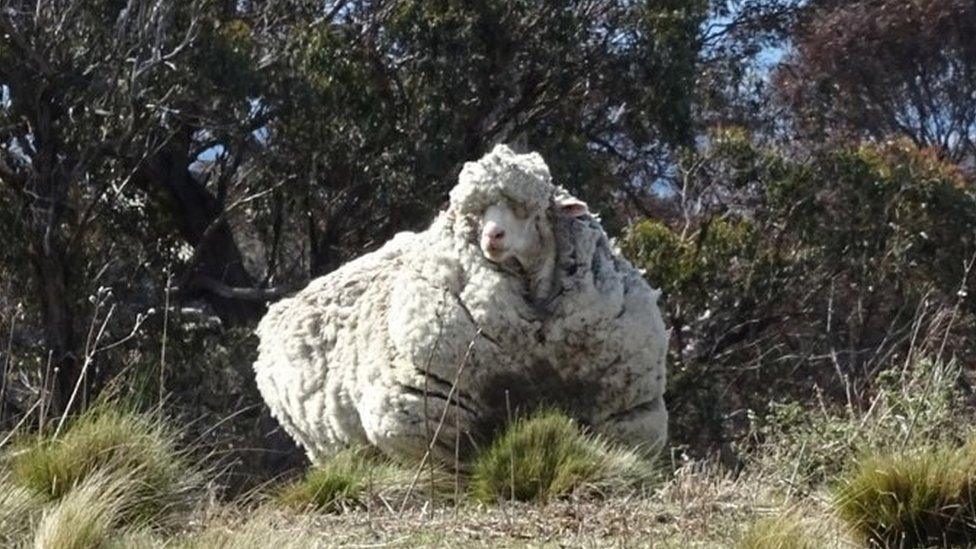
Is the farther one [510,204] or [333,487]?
[510,204]

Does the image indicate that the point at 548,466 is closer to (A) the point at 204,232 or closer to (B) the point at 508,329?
(B) the point at 508,329

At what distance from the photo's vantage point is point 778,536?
6.14 m

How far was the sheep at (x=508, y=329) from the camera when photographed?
8.82m

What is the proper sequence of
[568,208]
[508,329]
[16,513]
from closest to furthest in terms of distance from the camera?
A: [16,513]
[508,329]
[568,208]

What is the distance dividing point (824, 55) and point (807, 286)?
837 cm

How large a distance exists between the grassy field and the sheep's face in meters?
0.92

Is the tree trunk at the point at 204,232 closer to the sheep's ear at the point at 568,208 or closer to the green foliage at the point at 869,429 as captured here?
the sheep's ear at the point at 568,208

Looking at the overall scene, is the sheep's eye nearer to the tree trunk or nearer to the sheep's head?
the sheep's head

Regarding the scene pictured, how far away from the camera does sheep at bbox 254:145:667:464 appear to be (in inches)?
347

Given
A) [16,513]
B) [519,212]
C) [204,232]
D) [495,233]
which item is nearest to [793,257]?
[204,232]

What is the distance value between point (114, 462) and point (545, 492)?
4.83 feet

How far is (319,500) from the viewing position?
7758 mm

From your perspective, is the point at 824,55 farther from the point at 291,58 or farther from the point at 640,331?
the point at 640,331

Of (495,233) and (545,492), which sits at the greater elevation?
(495,233)
